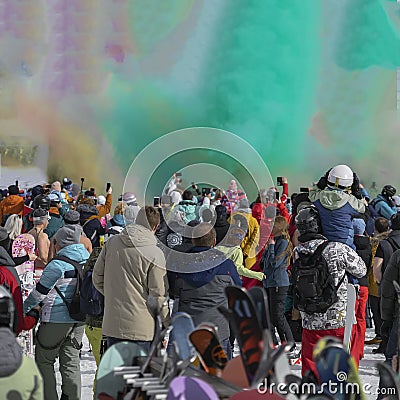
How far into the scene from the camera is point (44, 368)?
390 cm

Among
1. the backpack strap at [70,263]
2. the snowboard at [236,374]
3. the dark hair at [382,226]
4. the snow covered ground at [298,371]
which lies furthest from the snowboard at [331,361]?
the dark hair at [382,226]

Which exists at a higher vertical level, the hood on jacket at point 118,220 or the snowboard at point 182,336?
the hood on jacket at point 118,220

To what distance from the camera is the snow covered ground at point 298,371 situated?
Result: 4.53m

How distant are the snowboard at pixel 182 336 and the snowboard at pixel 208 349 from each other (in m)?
0.04

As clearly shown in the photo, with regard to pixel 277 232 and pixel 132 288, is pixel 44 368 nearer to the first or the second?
pixel 132 288

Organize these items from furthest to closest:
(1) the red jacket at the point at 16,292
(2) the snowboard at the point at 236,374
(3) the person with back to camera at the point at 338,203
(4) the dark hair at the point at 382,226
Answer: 1. (4) the dark hair at the point at 382,226
2. (3) the person with back to camera at the point at 338,203
3. (1) the red jacket at the point at 16,292
4. (2) the snowboard at the point at 236,374

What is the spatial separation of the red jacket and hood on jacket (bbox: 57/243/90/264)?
1.07 ft

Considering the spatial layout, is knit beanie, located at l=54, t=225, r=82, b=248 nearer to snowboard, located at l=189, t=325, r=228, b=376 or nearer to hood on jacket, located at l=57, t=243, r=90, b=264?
hood on jacket, located at l=57, t=243, r=90, b=264

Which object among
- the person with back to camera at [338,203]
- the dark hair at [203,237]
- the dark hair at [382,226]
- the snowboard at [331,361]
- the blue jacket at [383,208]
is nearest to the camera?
the snowboard at [331,361]

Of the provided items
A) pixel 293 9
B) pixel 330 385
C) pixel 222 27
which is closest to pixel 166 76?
pixel 222 27

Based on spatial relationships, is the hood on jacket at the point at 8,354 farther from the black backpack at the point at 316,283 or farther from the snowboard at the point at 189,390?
the black backpack at the point at 316,283

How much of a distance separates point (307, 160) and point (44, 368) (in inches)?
574

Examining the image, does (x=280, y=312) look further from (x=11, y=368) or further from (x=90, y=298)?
(x=11, y=368)

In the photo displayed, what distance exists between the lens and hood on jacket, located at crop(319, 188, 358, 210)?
3951 millimetres
